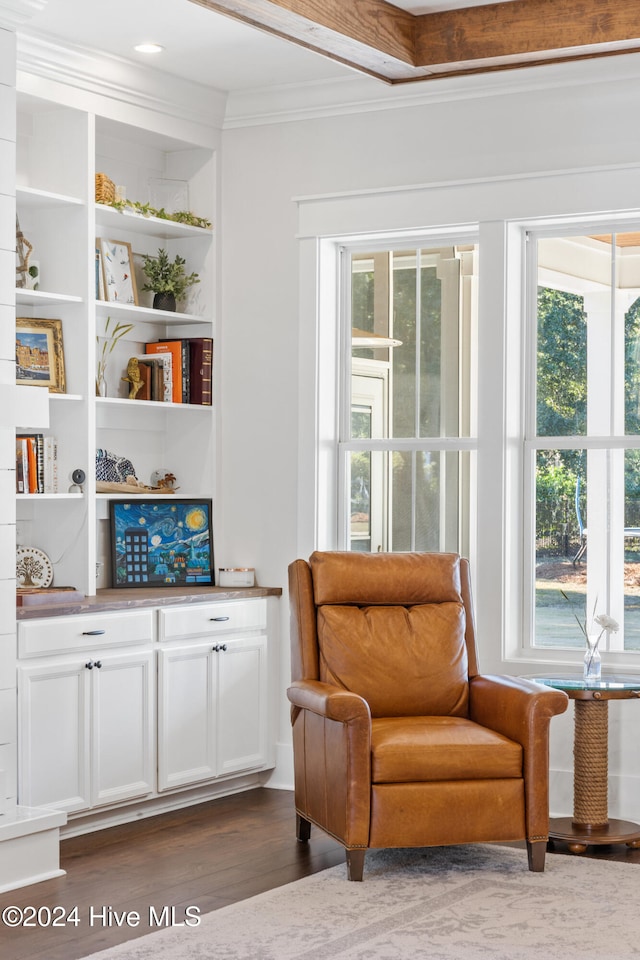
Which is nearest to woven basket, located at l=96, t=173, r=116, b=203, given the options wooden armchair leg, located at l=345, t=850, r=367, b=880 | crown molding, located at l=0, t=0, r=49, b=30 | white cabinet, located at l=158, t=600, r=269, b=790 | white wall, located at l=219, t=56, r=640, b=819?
white wall, located at l=219, t=56, r=640, b=819

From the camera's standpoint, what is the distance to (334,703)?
398cm

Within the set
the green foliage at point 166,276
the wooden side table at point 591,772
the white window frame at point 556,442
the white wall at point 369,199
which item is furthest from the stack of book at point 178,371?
the wooden side table at point 591,772

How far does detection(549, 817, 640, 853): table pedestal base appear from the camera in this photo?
435cm

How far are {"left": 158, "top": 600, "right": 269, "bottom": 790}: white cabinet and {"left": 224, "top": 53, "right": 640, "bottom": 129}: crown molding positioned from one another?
214 centimetres

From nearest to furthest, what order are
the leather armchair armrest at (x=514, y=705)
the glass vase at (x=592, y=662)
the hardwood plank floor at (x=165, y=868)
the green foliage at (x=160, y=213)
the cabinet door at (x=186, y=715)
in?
the hardwood plank floor at (x=165, y=868) → the leather armchair armrest at (x=514, y=705) → the glass vase at (x=592, y=662) → the cabinet door at (x=186, y=715) → the green foliage at (x=160, y=213)

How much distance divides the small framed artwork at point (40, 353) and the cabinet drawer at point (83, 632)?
0.94m

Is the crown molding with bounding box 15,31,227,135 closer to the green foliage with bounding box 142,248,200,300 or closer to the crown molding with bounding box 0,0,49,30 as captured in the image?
the crown molding with bounding box 0,0,49,30

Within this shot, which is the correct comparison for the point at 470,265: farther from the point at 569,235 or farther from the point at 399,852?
the point at 399,852

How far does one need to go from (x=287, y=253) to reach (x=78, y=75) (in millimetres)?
1163

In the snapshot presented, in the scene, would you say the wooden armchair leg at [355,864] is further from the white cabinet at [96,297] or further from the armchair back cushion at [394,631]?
the white cabinet at [96,297]

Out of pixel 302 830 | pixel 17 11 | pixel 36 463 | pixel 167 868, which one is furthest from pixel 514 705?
pixel 17 11

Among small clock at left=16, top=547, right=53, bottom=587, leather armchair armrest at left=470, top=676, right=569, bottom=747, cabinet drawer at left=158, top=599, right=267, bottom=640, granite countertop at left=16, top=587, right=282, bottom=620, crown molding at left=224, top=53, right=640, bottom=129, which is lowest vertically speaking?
leather armchair armrest at left=470, top=676, right=569, bottom=747

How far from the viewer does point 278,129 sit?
5.58 meters

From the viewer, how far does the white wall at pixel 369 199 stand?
16.0ft
